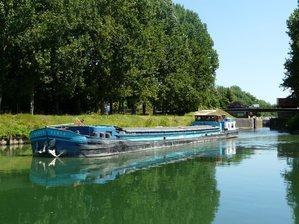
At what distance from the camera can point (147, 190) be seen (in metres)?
21.2

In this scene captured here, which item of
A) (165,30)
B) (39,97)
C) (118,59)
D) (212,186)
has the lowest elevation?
(212,186)

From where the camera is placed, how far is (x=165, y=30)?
8031 centimetres

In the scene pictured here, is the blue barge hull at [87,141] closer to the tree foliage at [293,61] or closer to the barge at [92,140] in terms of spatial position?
the barge at [92,140]

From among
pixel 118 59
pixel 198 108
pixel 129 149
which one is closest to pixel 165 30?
pixel 198 108

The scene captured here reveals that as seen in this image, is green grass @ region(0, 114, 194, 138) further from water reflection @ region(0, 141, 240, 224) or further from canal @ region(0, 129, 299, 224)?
water reflection @ region(0, 141, 240, 224)

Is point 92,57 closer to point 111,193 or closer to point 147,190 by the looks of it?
point 147,190

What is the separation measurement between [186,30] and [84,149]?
6298 cm

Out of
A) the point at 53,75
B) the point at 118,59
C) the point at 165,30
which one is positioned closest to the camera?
the point at 53,75

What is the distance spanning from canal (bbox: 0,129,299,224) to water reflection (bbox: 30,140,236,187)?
0.05 meters

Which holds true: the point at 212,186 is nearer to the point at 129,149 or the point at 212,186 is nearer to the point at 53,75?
the point at 129,149

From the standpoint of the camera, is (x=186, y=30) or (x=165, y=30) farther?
(x=186, y=30)

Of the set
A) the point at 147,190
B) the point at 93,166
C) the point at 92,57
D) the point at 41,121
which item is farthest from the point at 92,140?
the point at 92,57

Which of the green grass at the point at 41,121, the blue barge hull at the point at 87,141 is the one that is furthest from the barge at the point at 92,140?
the green grass at the point at 41,121

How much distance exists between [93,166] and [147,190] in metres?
7.98
